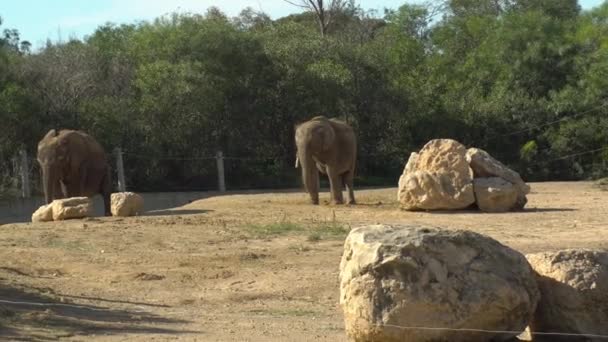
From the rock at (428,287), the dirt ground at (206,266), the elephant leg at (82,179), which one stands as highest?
the elephant leg at (82,179)

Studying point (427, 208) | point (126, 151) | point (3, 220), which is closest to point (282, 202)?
point (427, 208)

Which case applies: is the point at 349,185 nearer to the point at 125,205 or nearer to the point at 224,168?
the point at 125,205

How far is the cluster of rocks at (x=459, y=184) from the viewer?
21.2m

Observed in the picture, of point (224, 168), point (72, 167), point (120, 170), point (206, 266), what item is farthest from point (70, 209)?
point (224, 168)

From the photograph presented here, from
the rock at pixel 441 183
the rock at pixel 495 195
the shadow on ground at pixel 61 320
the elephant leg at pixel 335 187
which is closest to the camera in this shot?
the shadow on ground at pixel 61 320

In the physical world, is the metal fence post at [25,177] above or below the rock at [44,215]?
above

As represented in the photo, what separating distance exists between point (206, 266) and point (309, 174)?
407 inches

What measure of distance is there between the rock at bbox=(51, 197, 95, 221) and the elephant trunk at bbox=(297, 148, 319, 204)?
5750 millimetres

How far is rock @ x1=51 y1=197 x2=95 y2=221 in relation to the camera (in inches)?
797

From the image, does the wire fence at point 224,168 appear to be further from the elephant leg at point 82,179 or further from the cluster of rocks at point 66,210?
the cluster of rocks at point 66,210

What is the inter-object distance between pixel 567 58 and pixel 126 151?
604 inches

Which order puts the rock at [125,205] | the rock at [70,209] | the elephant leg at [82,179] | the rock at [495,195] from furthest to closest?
the elephant leg at [82,179]
the rock at [125,205]
the rock at [495,195]
the rock at [70,209]

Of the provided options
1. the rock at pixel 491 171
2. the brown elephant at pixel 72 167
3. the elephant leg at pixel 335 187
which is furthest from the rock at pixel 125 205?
the rock at pixel 491 171

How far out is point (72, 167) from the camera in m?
24.0
